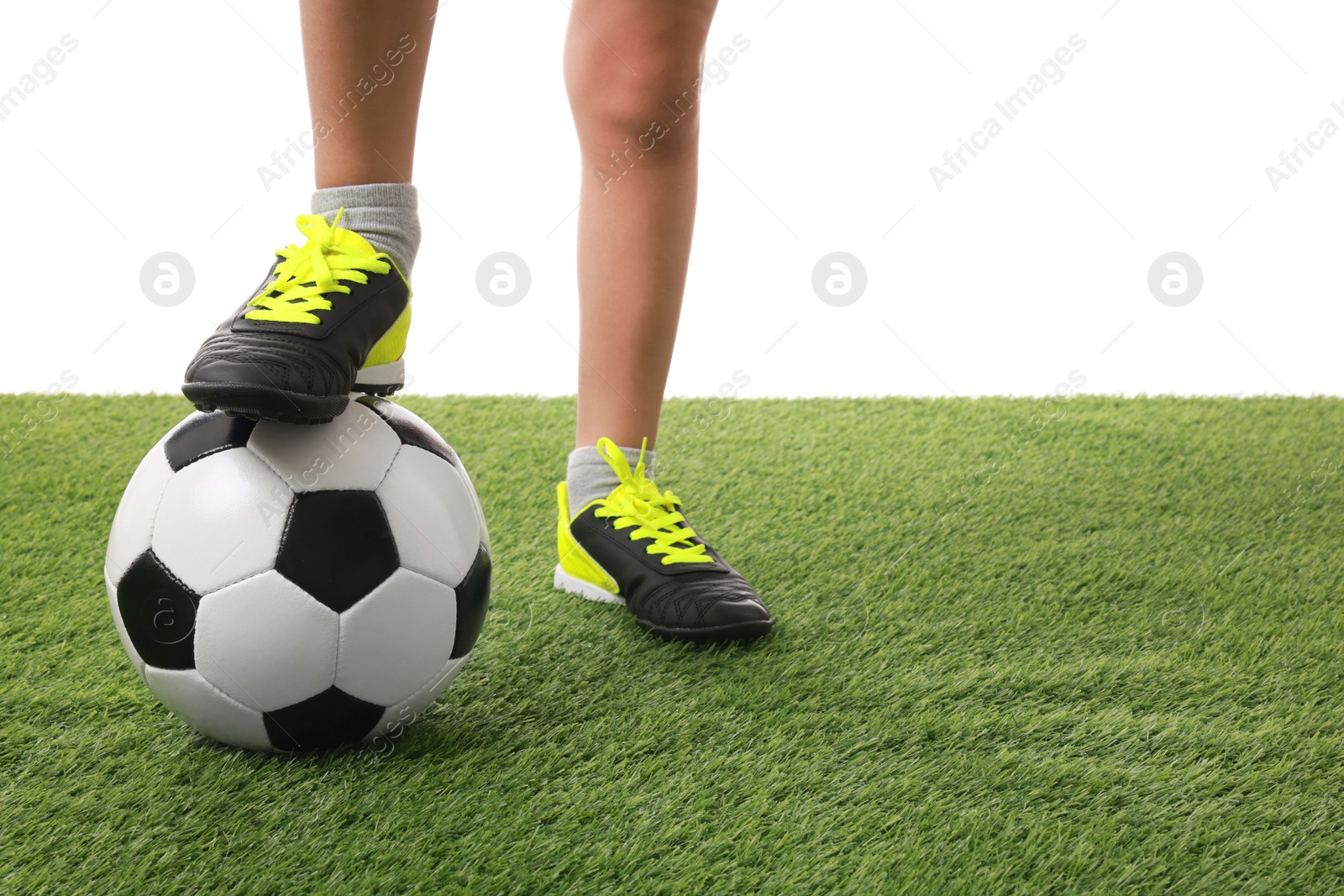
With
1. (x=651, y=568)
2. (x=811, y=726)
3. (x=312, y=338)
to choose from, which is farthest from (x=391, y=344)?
(x=811, y=726)

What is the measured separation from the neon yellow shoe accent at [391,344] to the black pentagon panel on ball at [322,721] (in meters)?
0.39

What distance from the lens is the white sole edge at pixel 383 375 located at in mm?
1275

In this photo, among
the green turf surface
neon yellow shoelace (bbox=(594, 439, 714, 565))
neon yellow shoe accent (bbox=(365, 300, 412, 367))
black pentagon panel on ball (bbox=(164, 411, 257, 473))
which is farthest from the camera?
neon yellow shoelace (bbox=(594, 439, 714, 565))

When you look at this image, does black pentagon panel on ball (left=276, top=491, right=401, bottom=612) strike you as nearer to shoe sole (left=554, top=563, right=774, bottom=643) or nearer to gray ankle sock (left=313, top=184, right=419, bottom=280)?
gray ankle sock (left=313, top=184, right=419, bottom=280)

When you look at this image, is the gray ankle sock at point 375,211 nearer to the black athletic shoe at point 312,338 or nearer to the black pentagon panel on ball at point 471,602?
Answer: the black athletic shoe at point 312,338

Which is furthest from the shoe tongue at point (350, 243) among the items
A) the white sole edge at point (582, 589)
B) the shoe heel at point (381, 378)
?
the white sole edge at point (582, 589)

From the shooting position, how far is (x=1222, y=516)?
2076mm

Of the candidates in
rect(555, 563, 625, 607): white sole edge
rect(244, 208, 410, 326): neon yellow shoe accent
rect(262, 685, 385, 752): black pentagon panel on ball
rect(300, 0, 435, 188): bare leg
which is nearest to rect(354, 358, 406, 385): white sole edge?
rect(244, 208, 410, 326): neon yellow shoe accent

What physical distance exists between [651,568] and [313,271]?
0.64 meters

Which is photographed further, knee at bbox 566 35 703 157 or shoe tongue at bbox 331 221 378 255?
knee at bbox 566 35 703 157

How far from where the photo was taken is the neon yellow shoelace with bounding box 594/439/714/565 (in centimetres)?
160

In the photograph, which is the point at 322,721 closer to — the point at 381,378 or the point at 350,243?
the point at 381,378

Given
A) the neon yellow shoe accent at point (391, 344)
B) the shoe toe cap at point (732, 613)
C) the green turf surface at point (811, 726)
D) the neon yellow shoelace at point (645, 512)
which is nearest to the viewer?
the green turf surface at point (811, 726)

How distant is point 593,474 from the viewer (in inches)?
66.7
